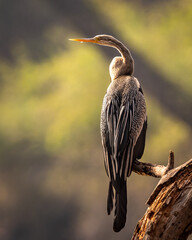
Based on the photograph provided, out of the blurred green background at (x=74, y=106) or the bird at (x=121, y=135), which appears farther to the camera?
the blurred green background at (x=74, y=106)

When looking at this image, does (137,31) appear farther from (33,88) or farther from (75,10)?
(33,88)

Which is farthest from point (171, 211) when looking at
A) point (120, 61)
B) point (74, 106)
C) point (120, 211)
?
point (74, 106)

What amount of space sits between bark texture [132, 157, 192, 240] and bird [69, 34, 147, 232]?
21cm

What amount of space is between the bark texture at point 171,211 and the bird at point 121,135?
21cm

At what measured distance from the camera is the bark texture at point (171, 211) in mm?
1341

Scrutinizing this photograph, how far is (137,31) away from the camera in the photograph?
9.10 ft

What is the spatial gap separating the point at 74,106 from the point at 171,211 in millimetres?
1533

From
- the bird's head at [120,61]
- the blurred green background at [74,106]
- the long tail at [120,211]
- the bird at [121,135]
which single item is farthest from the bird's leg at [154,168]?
the blurred green background at [74,106]

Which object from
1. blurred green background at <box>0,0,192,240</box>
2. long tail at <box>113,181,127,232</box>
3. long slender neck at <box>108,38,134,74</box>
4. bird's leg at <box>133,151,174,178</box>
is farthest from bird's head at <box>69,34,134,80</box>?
blurred green background at <box>0,0,192,240</box>

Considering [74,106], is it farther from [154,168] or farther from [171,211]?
[171,211]

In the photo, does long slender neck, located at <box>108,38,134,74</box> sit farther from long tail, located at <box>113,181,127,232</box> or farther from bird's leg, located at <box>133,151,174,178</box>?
long tail, located at <box>113,181,127,232</box>

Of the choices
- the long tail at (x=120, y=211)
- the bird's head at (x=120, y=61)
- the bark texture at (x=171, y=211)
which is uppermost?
the bird's head at (x=120, y=61)

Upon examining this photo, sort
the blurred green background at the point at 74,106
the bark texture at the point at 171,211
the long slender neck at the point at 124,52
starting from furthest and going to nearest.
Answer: the blurred green background at the point at 74,106 → the long slender neck at the point at 124,52 → the bark texture at the point at 171,211

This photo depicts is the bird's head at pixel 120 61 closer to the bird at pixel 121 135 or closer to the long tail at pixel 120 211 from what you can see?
the bird at pixel 121 135
